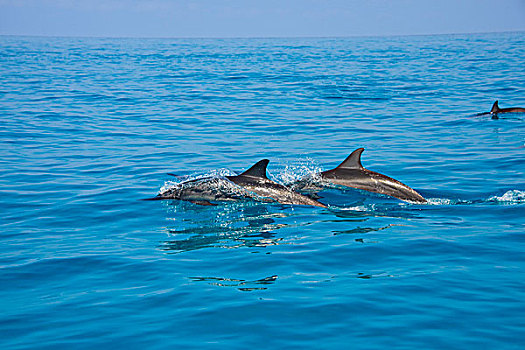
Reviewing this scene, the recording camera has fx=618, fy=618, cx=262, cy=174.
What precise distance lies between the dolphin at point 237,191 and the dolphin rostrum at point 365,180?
28.3 inches

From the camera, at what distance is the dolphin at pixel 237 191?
1080 cm

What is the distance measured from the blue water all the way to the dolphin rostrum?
0.19 metres

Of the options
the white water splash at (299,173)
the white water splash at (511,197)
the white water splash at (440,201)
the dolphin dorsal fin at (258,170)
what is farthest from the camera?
the white water splash at (299,173)

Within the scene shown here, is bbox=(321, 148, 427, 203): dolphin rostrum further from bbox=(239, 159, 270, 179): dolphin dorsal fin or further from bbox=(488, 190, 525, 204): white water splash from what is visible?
bbox=(239, 159, 270, 179): dolphin dorsal fin

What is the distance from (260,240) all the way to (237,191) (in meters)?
2.32

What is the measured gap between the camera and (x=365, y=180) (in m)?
11.4

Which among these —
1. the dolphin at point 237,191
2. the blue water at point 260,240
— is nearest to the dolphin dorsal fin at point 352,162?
the blue water at point 260,240

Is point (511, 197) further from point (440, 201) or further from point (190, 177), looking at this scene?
point (190, 177)

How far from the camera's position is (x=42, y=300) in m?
6.76

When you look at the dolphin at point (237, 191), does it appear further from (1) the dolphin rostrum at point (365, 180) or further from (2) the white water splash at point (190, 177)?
(1) the dolphin rostrum at point (365, 180)

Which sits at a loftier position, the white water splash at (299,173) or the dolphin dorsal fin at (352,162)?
the dolphin dorsal fin at (352,162)

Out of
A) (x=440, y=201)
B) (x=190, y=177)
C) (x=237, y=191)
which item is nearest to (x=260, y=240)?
(x=237, y=191)

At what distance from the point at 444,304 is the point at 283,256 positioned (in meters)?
2.37

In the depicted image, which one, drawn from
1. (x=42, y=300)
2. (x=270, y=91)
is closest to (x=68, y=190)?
(x=42, y=300)
